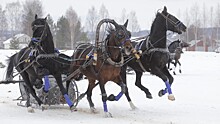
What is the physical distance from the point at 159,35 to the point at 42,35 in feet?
9.72

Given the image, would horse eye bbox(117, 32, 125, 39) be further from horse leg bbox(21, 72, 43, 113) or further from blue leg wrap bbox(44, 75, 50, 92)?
horse leg bbox(21, 72, 43, 113)

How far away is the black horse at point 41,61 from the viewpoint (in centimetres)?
921

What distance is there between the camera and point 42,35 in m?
9.23

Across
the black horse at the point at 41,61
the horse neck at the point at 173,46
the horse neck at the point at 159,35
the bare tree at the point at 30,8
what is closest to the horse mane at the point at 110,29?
the black horse at the point at 41,61

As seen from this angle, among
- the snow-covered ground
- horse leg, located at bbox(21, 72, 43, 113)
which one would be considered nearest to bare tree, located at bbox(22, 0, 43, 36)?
the snow-covered ground

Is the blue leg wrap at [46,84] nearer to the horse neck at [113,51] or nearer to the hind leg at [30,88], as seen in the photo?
the hind leg at [30,88]

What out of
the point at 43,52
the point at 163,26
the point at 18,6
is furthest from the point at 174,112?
the point at 18,6

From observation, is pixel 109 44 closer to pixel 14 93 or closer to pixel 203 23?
pixel 14 93

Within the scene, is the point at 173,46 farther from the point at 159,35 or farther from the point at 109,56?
the point at 109,56

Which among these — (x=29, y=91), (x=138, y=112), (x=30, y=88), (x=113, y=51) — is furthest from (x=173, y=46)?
(x=113, y=51)

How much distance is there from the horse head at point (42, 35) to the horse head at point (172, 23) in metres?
2.93

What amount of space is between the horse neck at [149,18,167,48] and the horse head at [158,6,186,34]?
13cm

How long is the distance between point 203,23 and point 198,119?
231 feet

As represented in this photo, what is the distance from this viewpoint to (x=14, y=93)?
46.6ft
